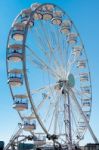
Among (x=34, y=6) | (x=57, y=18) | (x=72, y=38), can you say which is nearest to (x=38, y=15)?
(x=34, y=6)

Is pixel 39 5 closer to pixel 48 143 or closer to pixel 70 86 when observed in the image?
pixel 70 86

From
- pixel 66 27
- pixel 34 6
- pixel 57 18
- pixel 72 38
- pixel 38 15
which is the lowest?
pixel 72 38

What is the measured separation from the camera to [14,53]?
51.7 meters

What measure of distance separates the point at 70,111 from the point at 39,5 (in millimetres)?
15023

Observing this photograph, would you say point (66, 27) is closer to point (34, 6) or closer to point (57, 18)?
point (57, 18)

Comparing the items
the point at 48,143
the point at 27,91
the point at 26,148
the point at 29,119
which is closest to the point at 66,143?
the point at 48,143

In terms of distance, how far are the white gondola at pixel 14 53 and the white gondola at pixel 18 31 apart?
1386 mm

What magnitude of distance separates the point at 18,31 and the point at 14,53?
11.5 ft

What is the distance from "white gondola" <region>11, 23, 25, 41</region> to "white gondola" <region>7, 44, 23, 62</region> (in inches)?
54.6

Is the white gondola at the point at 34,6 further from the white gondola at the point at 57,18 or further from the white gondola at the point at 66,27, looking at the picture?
the white gondola at the point at 66,27

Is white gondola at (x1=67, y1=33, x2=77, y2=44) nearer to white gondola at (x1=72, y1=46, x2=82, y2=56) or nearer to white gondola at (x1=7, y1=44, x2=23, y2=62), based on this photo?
white gondola at (x1=72, y1=46, x2=82, y2=56)

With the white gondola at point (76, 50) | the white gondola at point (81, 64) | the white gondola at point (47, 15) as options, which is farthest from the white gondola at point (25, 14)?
the white gondola at point (81, 64)

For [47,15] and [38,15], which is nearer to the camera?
[38,15]

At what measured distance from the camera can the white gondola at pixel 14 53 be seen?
168 feet
